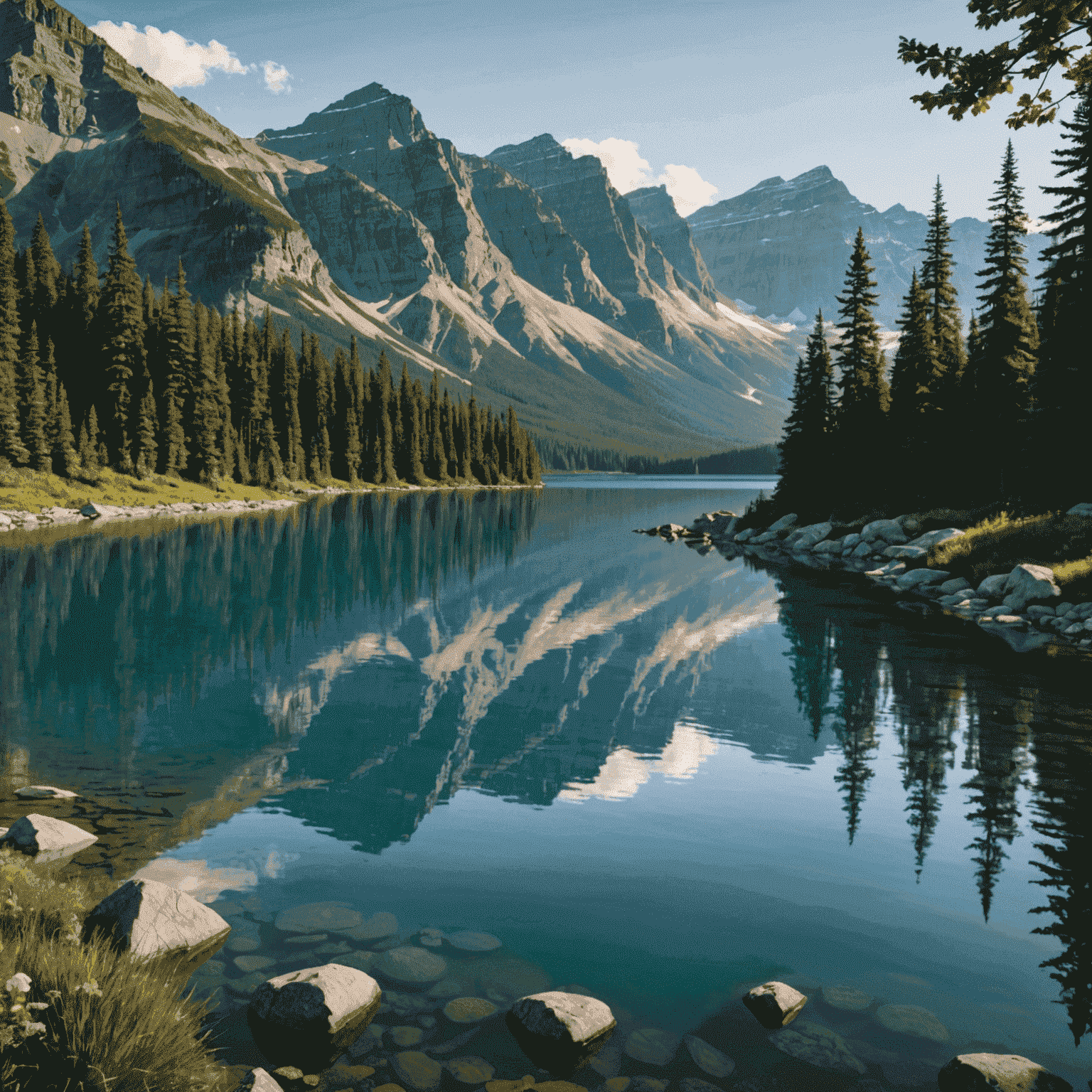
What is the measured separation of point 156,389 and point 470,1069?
95158mm

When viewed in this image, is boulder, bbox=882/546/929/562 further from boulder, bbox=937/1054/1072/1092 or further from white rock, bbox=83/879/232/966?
white rock, bbox=83/879/232/966

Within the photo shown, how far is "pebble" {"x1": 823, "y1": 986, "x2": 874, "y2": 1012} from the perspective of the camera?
8656 millimetres

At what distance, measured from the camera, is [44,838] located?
11109mm

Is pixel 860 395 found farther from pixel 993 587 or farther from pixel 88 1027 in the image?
pixel 88 1027

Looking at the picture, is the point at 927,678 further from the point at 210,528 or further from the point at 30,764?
the point at 210,528

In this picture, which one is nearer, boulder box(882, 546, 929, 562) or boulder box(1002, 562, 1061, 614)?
boulder box(1002, 562, 1061, 614)

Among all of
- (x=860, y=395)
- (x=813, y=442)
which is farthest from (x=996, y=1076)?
(x=813, y=442)

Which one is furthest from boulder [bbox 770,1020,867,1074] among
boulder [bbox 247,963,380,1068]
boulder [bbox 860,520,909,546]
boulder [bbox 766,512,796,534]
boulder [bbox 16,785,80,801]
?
boulder [bbox 766,512,796,534]

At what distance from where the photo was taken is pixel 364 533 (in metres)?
66.4

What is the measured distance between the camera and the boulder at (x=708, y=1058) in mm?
7559

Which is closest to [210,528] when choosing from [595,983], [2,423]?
[2,423]

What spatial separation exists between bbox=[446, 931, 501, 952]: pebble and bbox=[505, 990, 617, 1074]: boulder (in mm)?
1473

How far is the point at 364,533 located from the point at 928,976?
197 feet

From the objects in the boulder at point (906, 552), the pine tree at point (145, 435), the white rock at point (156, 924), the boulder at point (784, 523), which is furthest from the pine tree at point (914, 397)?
the pine tree at point (145, 435)
